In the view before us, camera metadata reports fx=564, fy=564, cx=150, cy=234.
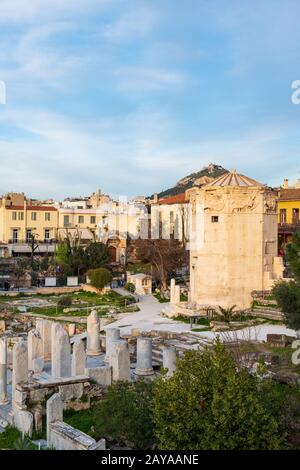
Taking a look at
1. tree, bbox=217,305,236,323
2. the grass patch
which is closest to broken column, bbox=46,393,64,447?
tree, bbox=217,305,236,323

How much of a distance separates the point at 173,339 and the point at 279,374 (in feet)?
28.0

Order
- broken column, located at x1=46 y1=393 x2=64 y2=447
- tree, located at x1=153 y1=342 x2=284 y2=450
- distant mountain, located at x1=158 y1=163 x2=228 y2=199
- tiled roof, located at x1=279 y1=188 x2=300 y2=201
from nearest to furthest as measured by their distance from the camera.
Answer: tree, located at x1=153 y1=342 x2=284 y2=450
broken column, located at x1=46 y1=393 x2=64 y2=447
tiled roof, located at x1=279 y1=188 x2=300 y2=201
distant mountain, located at x1=158 y1=163 x2=228 y2=199

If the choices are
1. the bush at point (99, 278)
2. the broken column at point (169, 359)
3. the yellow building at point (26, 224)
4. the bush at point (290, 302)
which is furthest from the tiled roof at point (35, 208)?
the bush at point (290, 302)

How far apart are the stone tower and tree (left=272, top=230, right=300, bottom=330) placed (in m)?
14.0

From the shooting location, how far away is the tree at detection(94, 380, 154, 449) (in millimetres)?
10750

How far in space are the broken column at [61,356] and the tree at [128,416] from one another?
142 inches

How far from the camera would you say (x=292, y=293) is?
14.5 metres

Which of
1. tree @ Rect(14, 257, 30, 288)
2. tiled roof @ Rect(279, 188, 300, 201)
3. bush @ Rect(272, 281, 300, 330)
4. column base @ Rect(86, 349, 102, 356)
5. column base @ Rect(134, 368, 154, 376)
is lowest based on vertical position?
column base @ Rect(86, 349, 102, 356)

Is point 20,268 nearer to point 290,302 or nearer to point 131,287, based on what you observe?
point 131,287

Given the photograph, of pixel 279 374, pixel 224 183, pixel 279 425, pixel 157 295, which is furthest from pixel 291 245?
pixel 157 295

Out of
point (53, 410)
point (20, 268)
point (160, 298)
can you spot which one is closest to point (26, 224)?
point (20, 268)

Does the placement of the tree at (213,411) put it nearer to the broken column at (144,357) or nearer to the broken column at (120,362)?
the broken column at (120,362)

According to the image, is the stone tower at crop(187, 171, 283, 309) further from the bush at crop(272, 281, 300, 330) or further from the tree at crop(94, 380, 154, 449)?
the tree at crop(94, 380, 154, 449)

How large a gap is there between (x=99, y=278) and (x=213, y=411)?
3160cm
